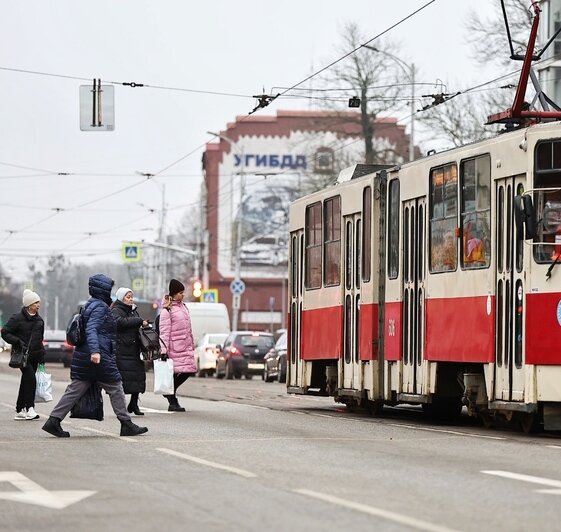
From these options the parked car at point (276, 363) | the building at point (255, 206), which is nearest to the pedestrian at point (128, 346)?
the parked car at point (276, 363)

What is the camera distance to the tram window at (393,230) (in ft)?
71.2

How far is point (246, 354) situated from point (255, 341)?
17.3 inches

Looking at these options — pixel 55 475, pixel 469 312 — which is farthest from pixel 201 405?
pixel 55 475

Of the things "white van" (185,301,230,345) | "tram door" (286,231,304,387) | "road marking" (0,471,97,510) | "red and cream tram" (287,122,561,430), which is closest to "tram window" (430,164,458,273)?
"red and cream tram" (287,122,561,430)

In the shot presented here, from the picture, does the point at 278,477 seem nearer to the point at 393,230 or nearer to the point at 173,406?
the point at 393,230

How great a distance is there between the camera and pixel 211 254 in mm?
95188

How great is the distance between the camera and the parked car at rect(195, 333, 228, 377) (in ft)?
173

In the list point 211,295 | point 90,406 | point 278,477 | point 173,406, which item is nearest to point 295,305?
point 173,406

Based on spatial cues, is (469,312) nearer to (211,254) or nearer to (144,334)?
(144,334)

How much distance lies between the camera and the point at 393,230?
861 inches

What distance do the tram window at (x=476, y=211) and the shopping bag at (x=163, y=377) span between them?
19.4 feet

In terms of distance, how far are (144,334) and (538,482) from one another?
1066cm

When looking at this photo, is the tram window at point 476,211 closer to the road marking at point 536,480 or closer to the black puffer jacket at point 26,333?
the black puffer jacket at point 26,333

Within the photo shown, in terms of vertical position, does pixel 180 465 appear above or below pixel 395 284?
below
